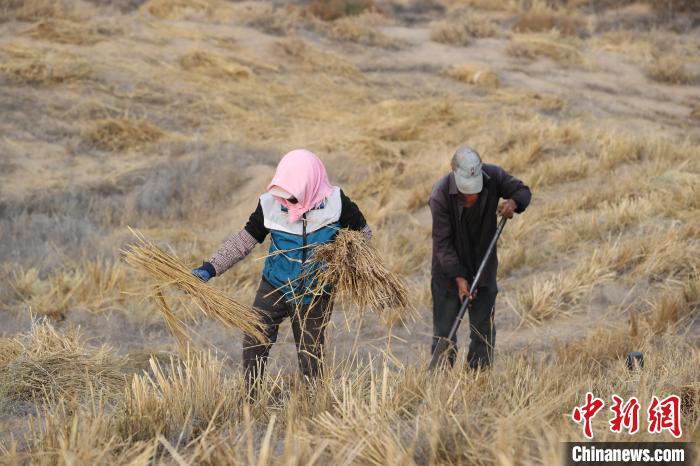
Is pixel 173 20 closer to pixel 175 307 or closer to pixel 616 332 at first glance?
pixel 175 307

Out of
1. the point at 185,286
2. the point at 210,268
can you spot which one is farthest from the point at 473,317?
the point at 185,286

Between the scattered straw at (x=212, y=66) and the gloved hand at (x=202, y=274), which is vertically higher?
the gloved hand at (x=202, y=274)

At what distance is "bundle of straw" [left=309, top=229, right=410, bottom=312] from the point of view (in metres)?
3.94

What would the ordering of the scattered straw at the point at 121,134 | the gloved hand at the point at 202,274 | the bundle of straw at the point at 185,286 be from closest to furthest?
the bundle of straw at the point at 185,286 → the gloved hand at the point at 202,274 → the scattered straw at the point at 121,134

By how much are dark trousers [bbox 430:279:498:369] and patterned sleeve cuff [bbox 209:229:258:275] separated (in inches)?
48.0

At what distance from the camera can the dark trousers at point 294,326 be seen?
4082mm

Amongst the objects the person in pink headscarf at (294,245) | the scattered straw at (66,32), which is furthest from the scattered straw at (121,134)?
the person in pink headscarf at (294,245)

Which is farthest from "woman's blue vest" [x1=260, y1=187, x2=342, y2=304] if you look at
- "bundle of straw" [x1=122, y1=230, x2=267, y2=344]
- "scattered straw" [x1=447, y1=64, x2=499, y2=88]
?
"scattered straw" [x1=447, y1=64, x2=499, y2=88]

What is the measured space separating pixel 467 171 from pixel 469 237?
50 centimetres

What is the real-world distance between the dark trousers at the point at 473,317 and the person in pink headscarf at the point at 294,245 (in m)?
0.83

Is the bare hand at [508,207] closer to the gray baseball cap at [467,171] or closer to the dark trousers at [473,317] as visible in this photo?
the gray baseball cap at [467,171]

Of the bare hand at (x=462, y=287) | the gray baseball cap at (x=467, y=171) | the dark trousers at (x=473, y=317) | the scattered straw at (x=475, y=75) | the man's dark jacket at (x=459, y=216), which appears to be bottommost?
the scattered straw at (x=475, y=75)

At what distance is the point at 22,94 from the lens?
42.2ft

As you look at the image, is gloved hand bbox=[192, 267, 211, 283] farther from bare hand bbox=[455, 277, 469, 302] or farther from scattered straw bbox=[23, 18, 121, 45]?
scattered straw bbox=[23, 18, 121, 45]
